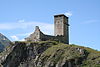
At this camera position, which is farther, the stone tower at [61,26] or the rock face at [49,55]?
the stone tower at [61,26]

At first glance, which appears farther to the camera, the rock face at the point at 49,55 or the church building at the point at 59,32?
the church building at the point at 59,32

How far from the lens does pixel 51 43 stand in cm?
14138

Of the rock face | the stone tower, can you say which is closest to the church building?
the stone tower

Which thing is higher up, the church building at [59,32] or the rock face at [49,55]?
the church building at [59,32]

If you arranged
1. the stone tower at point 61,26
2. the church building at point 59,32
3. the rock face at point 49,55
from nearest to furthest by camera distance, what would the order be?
the rock face at point 49,55 → the church building at point 59,32 → the stone tower at point 61,26

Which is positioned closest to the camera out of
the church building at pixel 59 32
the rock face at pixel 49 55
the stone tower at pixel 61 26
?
the rock face at pixel 49 55

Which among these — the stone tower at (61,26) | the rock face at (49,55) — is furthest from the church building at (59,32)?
the rock face at (49,55)

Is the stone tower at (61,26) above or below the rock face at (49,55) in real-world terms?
above

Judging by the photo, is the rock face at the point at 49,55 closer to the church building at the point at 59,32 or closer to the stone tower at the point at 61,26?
the church building at the point at 59,32

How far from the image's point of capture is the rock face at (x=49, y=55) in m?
127

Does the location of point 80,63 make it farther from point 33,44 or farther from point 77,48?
point 33,44

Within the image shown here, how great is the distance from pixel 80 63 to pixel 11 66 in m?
39.5

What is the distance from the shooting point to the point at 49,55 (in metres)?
134

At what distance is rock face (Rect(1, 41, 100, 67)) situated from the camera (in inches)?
5005
